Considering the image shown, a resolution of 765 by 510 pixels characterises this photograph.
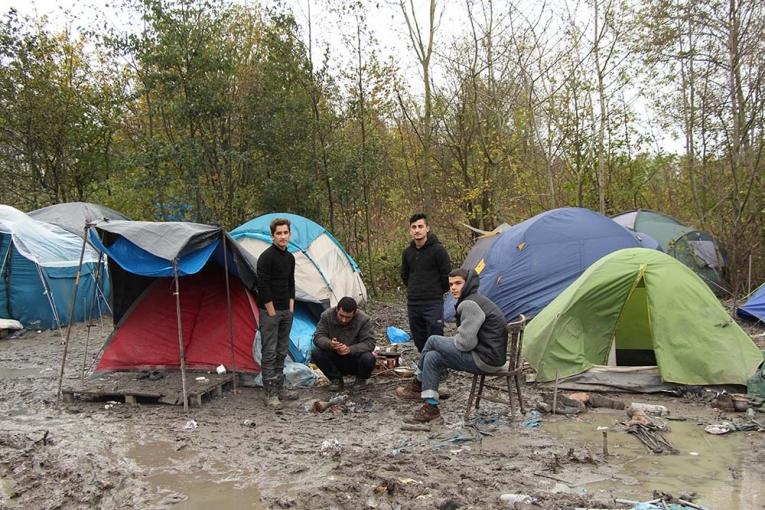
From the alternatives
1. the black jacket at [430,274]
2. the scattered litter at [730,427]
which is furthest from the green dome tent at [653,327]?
the black jacket at [430,274]

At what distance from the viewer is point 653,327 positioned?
20.5ft

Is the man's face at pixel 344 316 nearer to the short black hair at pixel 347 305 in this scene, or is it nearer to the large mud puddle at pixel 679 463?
the short black hair at pixel 347 305

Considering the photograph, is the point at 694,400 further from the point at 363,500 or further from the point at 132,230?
the point at 132,230

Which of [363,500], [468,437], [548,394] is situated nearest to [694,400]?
[548,394]

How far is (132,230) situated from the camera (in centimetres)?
599

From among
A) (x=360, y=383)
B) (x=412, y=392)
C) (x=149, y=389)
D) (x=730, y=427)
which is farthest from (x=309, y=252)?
(x=730, y=427)

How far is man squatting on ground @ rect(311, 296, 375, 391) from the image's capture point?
6328 millimetres

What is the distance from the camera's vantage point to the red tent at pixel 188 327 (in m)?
7.02

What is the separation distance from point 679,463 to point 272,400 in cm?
363

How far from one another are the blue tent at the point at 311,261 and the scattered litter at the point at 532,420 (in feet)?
11.0

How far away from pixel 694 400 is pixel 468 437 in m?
2.47

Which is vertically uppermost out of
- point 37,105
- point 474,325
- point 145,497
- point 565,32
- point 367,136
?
point 565,32

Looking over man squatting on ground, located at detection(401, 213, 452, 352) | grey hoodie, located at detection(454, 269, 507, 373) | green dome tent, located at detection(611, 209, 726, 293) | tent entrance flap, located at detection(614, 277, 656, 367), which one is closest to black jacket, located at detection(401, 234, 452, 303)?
man squatting on ground, located at detection(401, 213, 452, 352)

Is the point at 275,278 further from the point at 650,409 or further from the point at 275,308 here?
the point at 650,409
